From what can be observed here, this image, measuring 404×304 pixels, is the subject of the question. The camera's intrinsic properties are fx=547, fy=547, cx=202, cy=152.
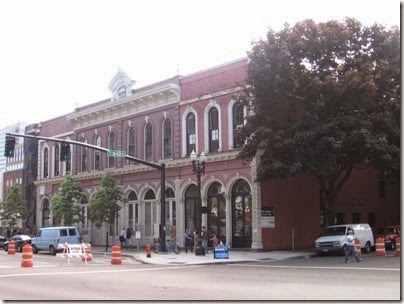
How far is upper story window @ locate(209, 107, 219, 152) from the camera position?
35.5m

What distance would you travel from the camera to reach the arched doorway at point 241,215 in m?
33.2

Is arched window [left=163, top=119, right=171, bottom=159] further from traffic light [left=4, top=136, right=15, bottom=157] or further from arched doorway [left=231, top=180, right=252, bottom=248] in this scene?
traffic light [left=4, top=136, right=15, bottom=157]

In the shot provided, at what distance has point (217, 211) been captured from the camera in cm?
3519

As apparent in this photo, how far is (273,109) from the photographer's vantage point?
99.3 ft

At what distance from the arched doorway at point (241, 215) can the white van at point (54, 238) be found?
1033cm

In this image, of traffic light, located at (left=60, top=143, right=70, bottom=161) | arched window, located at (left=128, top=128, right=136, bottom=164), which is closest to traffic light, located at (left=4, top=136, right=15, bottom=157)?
traffic light, located at (left=60, top=143, right=70, bottom=161)

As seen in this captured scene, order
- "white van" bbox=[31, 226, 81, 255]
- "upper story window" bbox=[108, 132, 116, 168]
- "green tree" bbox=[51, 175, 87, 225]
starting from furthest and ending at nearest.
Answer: "upper story window" bbox=[108, 132, 116, 168] → "green tree" bbox=[51, 175, 87, 225] → "white van" bbox=[31, 226, 81, 255]

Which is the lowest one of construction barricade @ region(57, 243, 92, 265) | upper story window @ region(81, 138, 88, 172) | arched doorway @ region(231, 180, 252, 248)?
construction barricade @ region(57, 243, 92, 265)

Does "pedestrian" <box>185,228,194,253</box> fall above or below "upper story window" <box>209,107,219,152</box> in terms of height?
below

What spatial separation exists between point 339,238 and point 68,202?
21876 mm

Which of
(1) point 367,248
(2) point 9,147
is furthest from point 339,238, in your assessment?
(2) point 9,147

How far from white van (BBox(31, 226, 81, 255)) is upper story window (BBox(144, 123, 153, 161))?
8.08 m

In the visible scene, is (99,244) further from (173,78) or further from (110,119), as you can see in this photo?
(173,78)

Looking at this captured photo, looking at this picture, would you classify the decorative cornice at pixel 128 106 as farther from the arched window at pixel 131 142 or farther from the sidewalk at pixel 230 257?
the sidewalk at pixel 230 257
